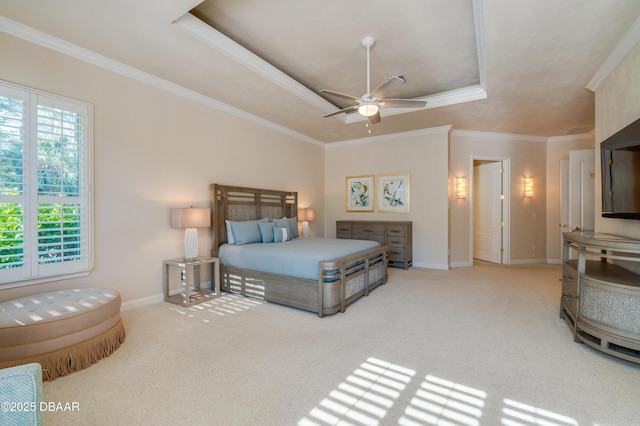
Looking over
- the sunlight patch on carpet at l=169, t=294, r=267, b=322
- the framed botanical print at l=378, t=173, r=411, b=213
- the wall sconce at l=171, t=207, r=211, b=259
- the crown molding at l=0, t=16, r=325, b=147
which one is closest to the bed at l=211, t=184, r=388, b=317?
the sunlight patch on carpet at l=169, t=294, r=267, b=322

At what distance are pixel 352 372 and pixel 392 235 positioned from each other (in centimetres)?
409

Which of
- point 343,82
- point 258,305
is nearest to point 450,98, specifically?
point 343,82

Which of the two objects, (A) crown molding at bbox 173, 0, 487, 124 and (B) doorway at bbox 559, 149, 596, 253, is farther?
(B) doorway at bbox 559, 149, 596, 253

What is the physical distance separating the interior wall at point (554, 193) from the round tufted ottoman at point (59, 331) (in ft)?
26.8

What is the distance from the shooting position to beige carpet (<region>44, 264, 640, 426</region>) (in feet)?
5.82

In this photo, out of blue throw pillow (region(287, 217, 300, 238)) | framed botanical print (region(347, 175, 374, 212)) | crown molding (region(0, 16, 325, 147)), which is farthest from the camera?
framed botanical print (region(347, 175, 374, 212))

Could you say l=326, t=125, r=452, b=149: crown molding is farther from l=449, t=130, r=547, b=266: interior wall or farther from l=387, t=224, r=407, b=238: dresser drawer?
l=387, t=224, r=407, b=238: dresser drawer

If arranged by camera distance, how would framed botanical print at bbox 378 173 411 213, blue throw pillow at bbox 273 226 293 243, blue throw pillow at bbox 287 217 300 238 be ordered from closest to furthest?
blue throw pillow at bbox 273 226 293 243, blue throw pillow at bbox 287 217 300 238, framed botanical print at bbox 378 173 411 213

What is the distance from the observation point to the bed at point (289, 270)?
3.41 meters

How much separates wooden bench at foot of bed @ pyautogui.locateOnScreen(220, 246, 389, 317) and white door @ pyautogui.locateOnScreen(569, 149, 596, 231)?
3.87m

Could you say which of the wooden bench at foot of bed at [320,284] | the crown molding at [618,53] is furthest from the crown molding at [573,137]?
the wooden bench at foot of bed at [320,284]

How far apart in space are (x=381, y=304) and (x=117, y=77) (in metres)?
4.27

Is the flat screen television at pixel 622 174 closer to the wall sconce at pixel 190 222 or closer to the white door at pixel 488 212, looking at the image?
the white door at pixel 488 212

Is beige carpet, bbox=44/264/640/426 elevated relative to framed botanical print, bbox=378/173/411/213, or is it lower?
lower
